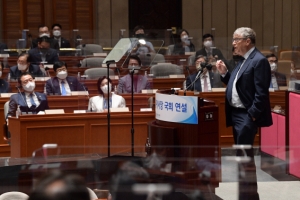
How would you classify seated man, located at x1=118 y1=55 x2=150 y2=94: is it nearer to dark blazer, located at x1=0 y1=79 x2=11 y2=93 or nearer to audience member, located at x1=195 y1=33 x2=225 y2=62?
dark blazer, located at x1=0 y1=79 x2=11 y2=93

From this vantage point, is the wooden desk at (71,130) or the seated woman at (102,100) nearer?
the wooden desk at (71,130)

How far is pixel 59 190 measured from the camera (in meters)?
2.12

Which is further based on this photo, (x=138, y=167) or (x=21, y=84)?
(x=21, y=84)

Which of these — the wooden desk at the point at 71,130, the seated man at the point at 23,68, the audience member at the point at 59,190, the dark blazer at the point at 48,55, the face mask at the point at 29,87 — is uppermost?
the dark blazer at the point at 48,55

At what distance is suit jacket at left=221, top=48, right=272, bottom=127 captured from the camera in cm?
573

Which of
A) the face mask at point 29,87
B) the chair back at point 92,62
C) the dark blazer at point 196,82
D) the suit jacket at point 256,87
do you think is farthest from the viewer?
the chair back at point 92,62

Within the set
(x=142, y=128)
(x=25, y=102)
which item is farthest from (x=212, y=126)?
(x=25, y=102)

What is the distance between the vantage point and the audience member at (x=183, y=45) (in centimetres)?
1339

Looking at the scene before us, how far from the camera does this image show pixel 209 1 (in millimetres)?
18344

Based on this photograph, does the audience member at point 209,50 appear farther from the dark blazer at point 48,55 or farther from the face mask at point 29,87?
the face mask at point 29,87

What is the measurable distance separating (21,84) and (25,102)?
31 cm

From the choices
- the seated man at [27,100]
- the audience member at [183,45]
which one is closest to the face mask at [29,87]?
the seated man at [27,100]

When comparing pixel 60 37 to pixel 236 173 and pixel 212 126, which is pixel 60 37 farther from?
pixel 236 173

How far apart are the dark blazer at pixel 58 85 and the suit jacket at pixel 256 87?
4638mm
